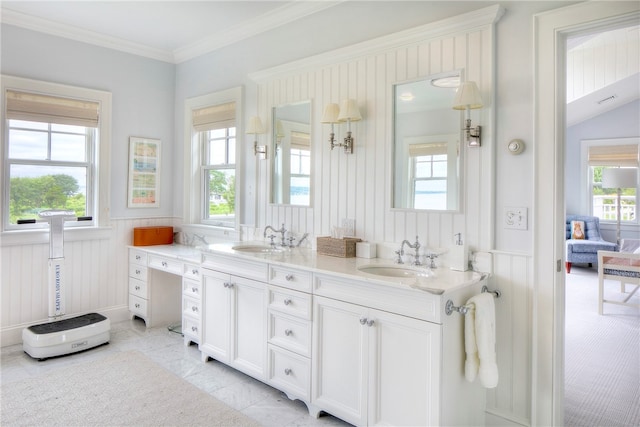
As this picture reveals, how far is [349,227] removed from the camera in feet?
9.75

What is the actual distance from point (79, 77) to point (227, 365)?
3009 mm

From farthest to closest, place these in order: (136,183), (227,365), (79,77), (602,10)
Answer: (136,183), (79,77), (227,365), (602,10)

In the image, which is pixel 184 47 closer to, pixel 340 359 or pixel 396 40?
pixel 396 40

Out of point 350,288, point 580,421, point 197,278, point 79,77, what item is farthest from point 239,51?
point 580,421

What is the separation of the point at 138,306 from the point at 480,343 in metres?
3.36

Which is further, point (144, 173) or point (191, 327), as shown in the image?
point (144, 173)

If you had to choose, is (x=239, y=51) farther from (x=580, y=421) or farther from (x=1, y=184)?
(x=580, y=421)

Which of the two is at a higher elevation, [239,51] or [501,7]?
[239,51]

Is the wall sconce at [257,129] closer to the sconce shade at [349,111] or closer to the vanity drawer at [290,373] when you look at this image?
the sconce shade at [349,111]

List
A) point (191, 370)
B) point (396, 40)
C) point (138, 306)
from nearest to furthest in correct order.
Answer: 1. point (396, 40)
2. point (191, 370)
3. point (138, 306)

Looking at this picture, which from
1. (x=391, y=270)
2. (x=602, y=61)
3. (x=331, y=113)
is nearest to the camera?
(x=391, y=270)

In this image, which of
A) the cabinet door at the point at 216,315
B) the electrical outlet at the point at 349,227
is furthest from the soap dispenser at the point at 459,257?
the cabinet door at the point at 216,315

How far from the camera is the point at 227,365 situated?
10.4 ft

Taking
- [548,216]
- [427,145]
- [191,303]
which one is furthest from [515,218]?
[191,303]
